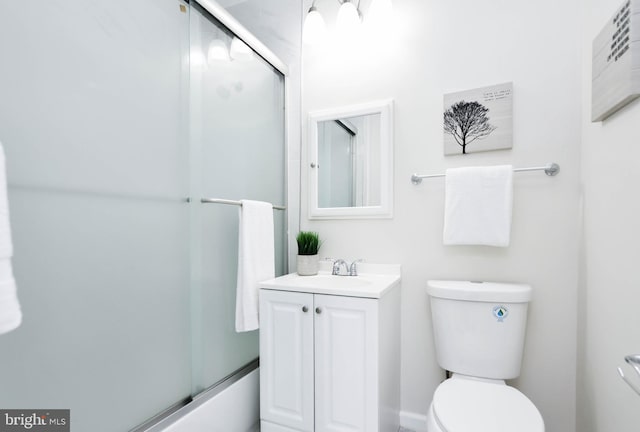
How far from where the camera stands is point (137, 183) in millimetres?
1043

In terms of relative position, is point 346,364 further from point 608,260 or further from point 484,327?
point 608,260

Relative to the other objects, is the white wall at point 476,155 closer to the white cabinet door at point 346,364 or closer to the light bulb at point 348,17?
the light bulb at point 348,17

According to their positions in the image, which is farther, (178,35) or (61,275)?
(178,35)

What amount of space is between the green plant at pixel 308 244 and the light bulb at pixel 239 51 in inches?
36.5

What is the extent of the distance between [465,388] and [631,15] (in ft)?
4.04

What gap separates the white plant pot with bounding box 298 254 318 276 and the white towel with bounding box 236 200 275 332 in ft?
0.68

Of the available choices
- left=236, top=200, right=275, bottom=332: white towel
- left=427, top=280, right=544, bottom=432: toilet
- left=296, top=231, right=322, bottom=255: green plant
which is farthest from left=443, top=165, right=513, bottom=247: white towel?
left=236, top=200, right=275, bottom=332: white towel

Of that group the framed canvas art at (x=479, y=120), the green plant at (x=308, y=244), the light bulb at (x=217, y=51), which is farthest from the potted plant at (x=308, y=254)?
the light bulb at (x=217, y=51)

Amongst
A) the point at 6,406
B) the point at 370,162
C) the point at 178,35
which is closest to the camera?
the point at 6,406

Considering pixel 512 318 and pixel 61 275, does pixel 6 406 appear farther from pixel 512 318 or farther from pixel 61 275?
pixel 512 318

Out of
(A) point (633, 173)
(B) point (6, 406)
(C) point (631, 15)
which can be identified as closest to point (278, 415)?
(B) point (6, 406)

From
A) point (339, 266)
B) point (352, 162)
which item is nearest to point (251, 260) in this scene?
point (339, 266)

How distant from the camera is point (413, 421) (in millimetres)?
1524

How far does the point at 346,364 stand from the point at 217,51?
55.8 inches
